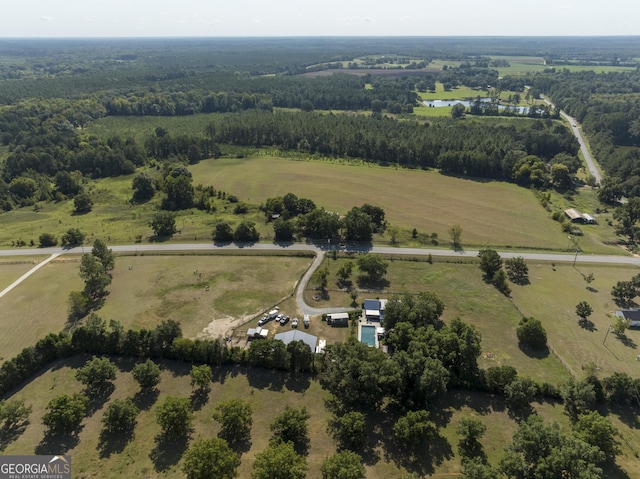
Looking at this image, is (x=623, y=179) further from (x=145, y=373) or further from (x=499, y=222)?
(x=145, y=373)

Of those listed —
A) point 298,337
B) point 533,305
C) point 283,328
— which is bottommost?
point 283,328

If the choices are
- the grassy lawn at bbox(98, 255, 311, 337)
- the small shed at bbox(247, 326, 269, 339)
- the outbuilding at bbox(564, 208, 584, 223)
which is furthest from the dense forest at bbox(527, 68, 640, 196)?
the small shed at bbox(247, 326, 269, 339)

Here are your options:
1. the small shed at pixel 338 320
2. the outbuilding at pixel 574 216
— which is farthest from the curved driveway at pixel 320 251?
the outbuilding at pixel 574 216

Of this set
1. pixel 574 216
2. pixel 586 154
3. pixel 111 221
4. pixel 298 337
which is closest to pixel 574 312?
pixel 574 216

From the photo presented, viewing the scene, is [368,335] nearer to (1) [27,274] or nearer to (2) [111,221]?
(1) [27,274]

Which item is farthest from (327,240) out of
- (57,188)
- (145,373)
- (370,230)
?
(57,188)

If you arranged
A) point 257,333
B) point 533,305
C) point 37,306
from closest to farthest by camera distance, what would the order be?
point 257,333 < point 533,305 < point 37,306
